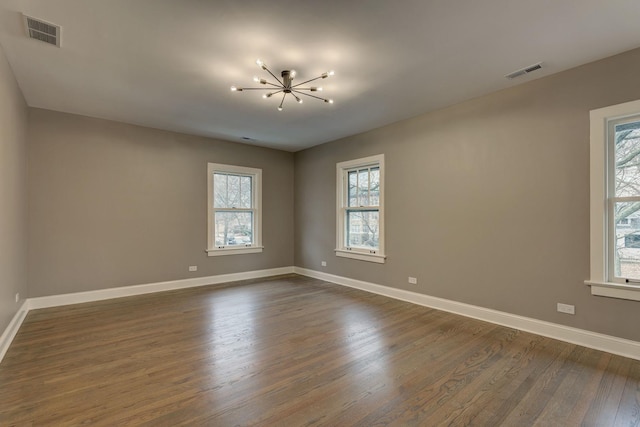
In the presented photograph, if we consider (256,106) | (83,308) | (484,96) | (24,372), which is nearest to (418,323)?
(484,96)

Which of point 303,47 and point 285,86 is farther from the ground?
point 303,47

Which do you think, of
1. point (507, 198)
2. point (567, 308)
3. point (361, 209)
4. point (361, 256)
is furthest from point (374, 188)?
point (567, 308)

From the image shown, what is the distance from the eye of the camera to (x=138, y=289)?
497 centimetres

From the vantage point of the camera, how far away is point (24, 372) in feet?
8.13

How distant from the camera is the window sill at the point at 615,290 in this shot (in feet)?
8.84

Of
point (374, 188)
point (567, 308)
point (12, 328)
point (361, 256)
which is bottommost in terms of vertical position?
point (12, 328)

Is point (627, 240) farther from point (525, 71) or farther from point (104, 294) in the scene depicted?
point (104, 294)

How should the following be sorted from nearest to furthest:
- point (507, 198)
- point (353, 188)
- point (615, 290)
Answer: point (615, 290), point (507, 198), point (353, 188)

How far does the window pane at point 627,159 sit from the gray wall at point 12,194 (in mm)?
5753

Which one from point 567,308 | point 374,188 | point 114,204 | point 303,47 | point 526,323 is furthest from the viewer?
point 374,188

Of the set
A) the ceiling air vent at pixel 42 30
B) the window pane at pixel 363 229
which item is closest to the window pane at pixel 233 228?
the window pane at pixel 363 229

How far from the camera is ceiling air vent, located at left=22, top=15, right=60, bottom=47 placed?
92.6 inches

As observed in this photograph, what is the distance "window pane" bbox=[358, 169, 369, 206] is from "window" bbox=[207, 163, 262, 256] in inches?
85.7

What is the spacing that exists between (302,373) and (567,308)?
2764mm
